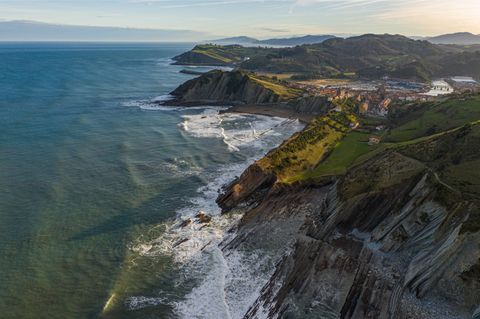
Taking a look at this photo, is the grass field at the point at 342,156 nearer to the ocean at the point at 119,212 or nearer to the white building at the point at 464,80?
the ocean at the point at 119,212

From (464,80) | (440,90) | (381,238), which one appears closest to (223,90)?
(440,90)

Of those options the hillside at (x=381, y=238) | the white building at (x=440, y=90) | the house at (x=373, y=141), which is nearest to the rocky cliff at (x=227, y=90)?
the house at (x=373, y=141)

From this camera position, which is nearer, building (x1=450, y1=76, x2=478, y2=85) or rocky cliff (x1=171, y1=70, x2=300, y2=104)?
rocky cliff (x1=171, y1=70, x2=300, y2=104)

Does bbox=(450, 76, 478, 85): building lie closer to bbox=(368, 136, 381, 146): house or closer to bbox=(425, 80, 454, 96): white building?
bbox=(425, 80, 454, 96): white building

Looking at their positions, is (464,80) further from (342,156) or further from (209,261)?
(209,261)

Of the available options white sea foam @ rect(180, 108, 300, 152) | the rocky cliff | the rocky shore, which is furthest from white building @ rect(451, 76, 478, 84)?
the rocky shore

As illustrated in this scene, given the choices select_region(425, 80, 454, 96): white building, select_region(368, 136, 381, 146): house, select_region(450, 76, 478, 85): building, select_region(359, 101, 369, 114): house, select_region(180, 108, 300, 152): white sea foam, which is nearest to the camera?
select_region(368, 136, 381, 146): house

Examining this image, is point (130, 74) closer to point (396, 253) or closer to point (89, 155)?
point (89, 155)
